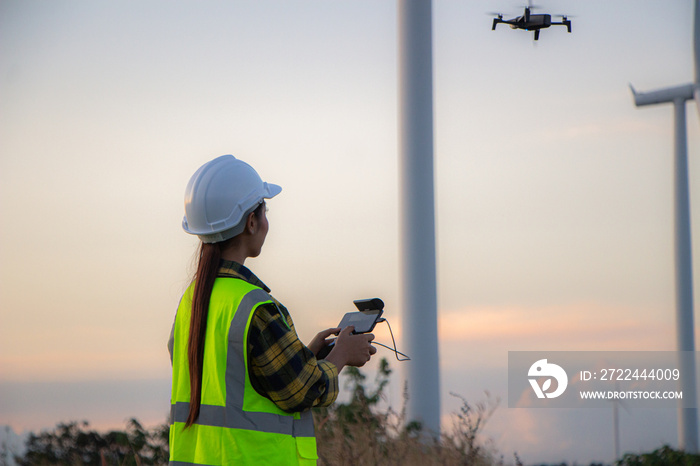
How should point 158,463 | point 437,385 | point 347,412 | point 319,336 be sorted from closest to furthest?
point 319,336, point 158,463, point 347,412, point 437,385

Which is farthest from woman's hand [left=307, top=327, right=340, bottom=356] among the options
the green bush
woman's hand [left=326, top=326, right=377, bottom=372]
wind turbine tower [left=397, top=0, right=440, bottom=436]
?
wind turbine tower [left=397, top=0, right=440, bottom=436]

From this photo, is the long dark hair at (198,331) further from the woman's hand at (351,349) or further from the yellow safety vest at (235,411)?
the woman's hand at (351,349)

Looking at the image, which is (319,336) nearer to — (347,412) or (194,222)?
(194,222)

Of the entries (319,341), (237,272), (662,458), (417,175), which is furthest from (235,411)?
(417,175)

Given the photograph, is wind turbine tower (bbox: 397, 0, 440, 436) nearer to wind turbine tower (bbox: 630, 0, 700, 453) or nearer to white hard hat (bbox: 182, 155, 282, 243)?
wind turbine tower (bbox: 630, 0, 700, 453)

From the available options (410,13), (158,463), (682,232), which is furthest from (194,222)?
(682,232)
